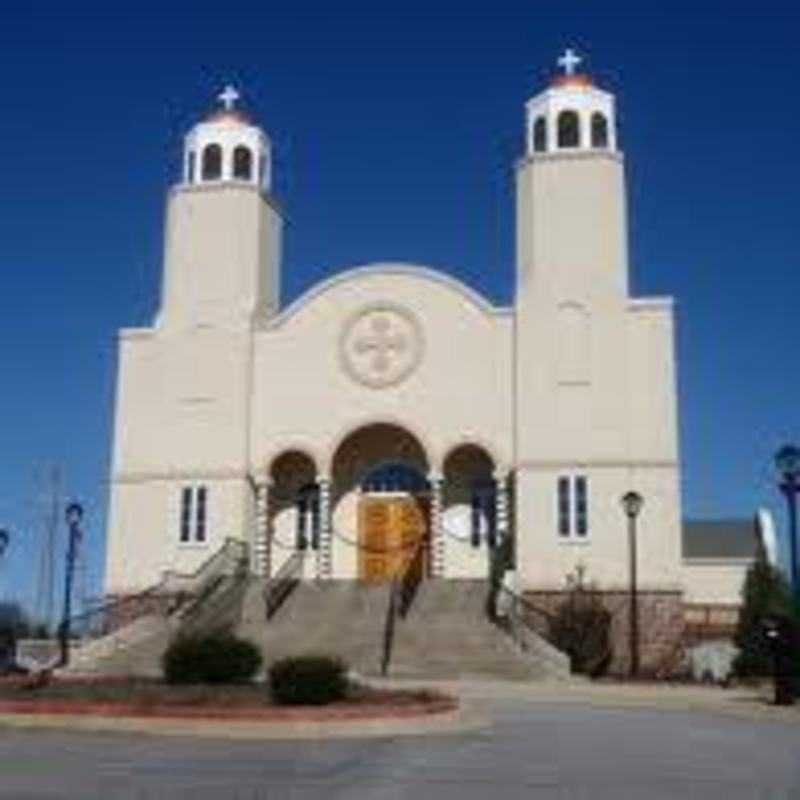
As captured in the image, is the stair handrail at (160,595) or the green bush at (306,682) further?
the stair handrail at (160,595)

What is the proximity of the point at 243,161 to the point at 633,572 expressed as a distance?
681 inches

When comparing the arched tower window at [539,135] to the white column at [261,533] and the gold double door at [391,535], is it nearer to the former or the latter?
the gold double door at [391,535]

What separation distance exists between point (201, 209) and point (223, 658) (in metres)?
24.3

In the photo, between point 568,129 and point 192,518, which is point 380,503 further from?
point 568,129

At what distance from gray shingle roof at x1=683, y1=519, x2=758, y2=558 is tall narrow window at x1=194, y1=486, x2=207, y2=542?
16702mm

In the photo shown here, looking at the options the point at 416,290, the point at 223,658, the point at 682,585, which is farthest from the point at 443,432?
the point at 223,658

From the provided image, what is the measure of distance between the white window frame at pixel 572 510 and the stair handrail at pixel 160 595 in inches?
325

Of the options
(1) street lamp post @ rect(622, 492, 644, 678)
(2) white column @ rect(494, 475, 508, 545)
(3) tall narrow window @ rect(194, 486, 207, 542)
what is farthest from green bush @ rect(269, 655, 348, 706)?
(3) tall narrow window @ rect(194, 486, 207, 542)

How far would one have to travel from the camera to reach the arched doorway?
44625mm

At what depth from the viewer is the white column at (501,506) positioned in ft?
141

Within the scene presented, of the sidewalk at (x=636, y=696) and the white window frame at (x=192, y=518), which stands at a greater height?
the white window frame at (x=192, y=518)

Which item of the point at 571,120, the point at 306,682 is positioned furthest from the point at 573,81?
the point at 306,682

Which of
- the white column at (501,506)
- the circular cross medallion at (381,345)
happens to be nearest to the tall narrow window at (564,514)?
the white column at (501,506)

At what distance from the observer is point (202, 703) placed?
21.0 meters
